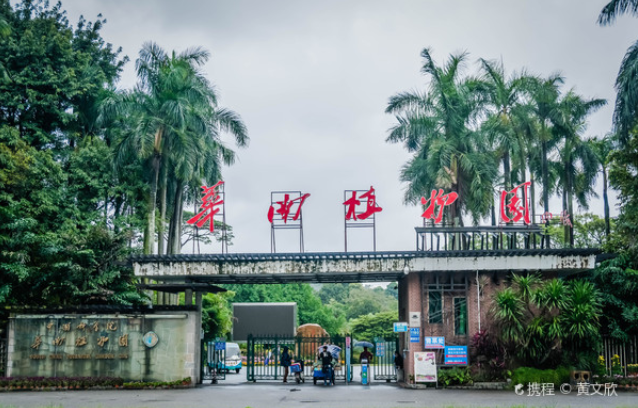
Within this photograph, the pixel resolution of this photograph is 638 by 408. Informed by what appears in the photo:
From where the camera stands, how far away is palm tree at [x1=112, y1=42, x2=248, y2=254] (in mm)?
32312

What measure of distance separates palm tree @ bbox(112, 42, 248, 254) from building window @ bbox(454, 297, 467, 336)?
14.8 metres

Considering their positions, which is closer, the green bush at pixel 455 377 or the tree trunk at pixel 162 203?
the green bush at pixel 455 377

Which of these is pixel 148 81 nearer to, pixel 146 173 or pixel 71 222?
pixel 146 173

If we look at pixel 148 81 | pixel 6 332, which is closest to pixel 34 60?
pixel 148 81

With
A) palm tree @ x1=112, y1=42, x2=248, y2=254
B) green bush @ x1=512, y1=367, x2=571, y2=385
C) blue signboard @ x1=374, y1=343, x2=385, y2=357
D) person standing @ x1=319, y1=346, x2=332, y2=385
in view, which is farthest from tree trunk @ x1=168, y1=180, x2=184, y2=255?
green bush @ x1=512, y1=367, x2=571, y2=385

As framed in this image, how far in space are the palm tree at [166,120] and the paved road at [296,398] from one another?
38.2ft

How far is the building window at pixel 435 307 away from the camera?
2411cm

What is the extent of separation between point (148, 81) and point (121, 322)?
47.6 feet

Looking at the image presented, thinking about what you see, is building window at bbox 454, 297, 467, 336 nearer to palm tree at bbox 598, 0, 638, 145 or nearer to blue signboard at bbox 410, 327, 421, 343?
blue signboard at bbox 410, 327, 421, 343

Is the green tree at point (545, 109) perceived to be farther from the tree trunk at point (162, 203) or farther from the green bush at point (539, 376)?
the tree trunk at point (162, 203)

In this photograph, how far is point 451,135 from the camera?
36188 millimetres

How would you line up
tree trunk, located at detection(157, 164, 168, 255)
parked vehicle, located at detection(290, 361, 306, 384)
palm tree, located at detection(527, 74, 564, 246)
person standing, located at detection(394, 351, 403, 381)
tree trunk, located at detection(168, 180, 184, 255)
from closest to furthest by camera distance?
parked vehicle, located at detection(290, 361, 306, 384), person standing, located at detection(394, 351, 403, 381), tree trunk, located at detection(157, 164, 168, 255), tree trunk, located at detection(168, 180, 184, 255), palm tree, located at detection(527, 74, 564, 246)

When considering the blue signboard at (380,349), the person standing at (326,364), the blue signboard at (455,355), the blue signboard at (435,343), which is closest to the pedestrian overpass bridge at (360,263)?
the blue signboard at (435,343)

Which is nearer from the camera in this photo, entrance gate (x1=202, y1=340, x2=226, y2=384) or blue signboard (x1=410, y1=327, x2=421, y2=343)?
blue signboard (x1=410, y1=327, x2=421, y2=343)
